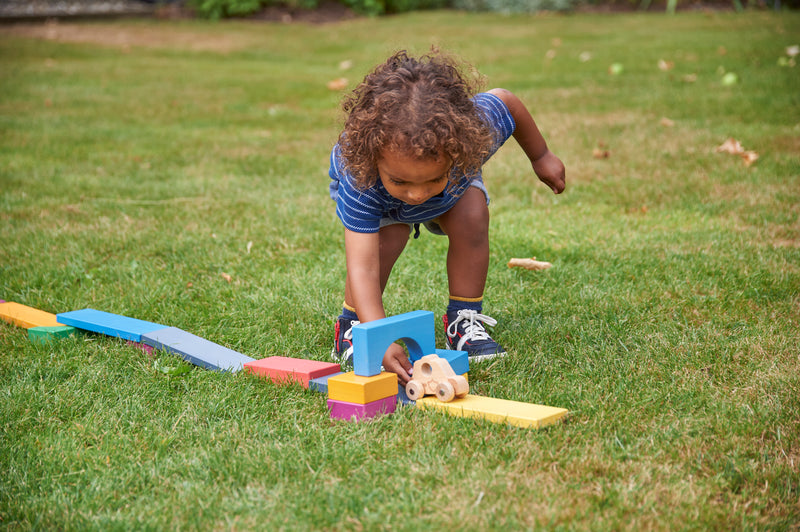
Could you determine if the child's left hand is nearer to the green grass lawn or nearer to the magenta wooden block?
the green grass lawn

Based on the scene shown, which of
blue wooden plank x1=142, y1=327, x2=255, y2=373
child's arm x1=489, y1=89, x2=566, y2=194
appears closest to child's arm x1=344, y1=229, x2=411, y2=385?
blue wooden plank x1=142, y1=327, x2=255, y2=373

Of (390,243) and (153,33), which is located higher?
(153,33)

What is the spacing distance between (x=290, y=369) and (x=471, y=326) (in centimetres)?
70

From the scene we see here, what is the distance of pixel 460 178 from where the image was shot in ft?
8.05

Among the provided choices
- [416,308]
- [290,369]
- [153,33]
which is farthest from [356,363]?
[153,33]

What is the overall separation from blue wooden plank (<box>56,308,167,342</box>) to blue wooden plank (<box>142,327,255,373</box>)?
0.06m

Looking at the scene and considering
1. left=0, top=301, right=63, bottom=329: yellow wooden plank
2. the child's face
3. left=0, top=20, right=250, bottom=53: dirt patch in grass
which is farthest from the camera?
left=0, top=20, right=250, bottom=53: dirt patch in grass

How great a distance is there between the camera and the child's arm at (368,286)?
2.42 m

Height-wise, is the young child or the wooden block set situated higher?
the young child

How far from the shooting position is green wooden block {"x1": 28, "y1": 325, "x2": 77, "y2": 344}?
9.45ft

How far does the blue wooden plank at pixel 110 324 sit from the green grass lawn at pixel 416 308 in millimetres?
62

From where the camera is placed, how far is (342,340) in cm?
284

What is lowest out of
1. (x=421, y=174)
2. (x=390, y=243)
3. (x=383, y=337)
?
(x=383, y=337)

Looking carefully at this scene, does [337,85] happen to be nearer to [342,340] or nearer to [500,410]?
[342,340]
